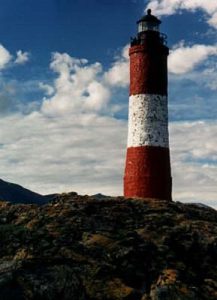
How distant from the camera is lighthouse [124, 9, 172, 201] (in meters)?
37.2

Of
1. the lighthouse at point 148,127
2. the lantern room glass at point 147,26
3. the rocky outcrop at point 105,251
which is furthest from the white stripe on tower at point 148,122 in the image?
the rocky outcrop at point 105,251

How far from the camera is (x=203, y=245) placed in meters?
25.5

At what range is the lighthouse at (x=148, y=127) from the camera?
3722 centimetres

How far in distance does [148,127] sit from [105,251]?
566 inches

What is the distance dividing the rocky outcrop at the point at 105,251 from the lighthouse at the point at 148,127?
8.27 meters

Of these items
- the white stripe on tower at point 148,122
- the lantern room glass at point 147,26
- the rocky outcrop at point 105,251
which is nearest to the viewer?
the rocky outcrop at point 105,251

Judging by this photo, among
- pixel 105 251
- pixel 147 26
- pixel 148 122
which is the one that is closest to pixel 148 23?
pixel 147 26

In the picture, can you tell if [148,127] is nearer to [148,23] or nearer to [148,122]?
[148,122]

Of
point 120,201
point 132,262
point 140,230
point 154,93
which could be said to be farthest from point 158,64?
point 132,262

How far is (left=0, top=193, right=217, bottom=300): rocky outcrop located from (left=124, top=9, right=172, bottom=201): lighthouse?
8.27 m

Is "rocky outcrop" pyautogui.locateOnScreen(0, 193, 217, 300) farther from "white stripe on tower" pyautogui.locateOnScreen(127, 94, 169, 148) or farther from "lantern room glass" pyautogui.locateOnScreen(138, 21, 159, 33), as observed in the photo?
"lantern room glass" pyautogui.locateOnScreen(138, 21, 159, 33)

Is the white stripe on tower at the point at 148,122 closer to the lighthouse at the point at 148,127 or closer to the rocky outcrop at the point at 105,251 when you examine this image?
the lighthouse at the point at 148,127

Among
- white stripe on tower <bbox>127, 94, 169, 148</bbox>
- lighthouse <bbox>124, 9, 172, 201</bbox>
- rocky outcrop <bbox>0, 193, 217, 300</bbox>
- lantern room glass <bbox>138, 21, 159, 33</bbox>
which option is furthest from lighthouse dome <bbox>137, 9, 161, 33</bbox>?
rocky outcrop <bbox>0, 193, 217, 300</bbox>

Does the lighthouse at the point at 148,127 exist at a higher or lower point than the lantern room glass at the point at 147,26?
lower
